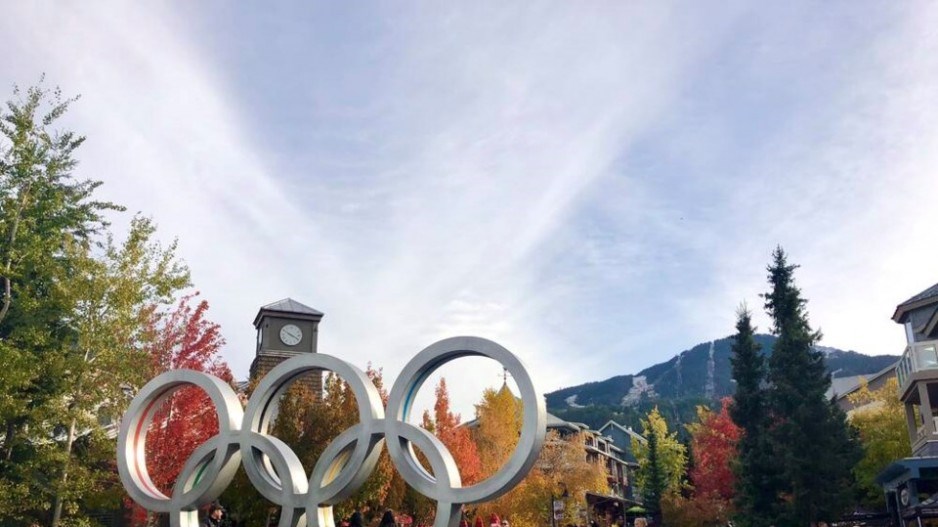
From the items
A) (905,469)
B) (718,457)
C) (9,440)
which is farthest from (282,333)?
(905,469)

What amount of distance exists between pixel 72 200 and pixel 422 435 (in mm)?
17561

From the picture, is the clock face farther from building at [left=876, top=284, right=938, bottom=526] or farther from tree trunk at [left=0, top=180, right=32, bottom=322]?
building at [left=876, top=284, right=938, bottom=526]

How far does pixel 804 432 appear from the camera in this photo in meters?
27.2

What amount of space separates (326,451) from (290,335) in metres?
22.8

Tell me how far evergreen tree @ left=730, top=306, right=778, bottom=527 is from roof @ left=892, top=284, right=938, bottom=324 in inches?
222

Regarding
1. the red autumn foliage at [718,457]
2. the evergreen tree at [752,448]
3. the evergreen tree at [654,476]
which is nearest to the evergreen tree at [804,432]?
the evergreen tree at [752,448]

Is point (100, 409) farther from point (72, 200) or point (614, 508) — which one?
point (614, 508)

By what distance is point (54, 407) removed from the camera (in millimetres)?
18250

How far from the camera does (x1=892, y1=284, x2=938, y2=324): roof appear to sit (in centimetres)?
2775

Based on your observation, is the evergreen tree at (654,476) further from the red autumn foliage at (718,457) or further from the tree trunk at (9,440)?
the tree trunk at (9,440)

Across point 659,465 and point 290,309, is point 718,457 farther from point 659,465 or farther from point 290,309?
point 290,309

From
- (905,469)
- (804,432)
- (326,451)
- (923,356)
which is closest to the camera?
(326,451)

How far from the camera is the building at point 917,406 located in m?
24.0

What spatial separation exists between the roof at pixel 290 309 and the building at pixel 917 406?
2506 cm
